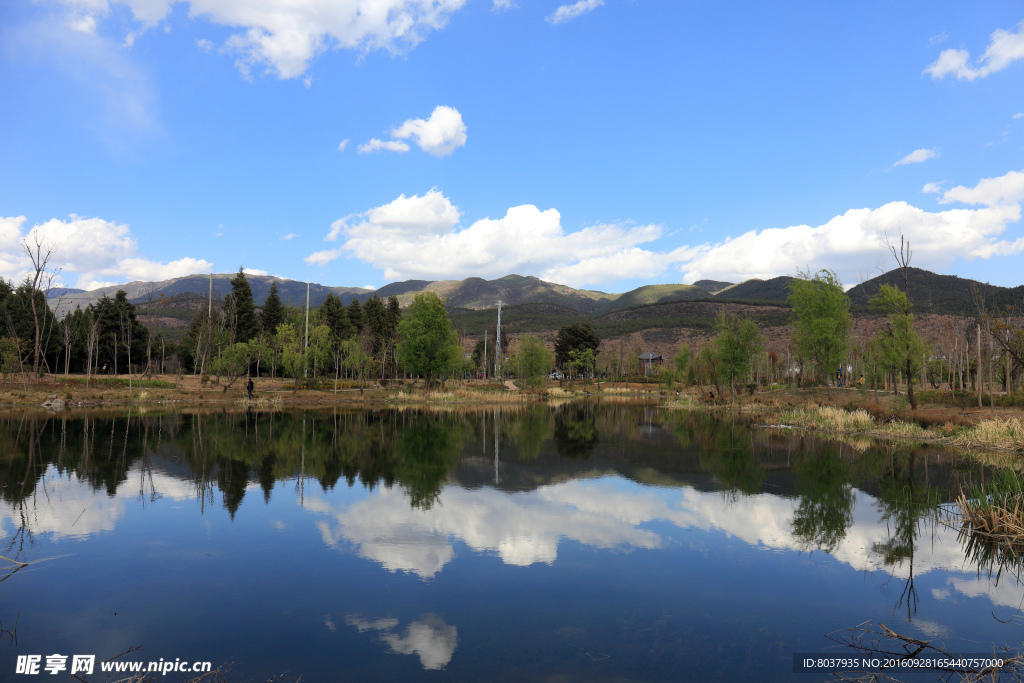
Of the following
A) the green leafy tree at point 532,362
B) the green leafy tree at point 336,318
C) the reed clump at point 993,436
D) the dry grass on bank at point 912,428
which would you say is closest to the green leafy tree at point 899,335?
the dry grass on bank at point 912,428

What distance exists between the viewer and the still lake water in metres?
5.22

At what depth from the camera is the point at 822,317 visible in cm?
3616

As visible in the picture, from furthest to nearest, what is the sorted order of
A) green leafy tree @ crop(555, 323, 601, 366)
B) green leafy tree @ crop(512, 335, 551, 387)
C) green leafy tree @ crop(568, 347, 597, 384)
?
green leafy tree @ crop(555, 323, 601, 366) → green leafy tree @ crop(568, 347, 597, 384) → green leafy tree @ crop(512, 335, 551, 387)

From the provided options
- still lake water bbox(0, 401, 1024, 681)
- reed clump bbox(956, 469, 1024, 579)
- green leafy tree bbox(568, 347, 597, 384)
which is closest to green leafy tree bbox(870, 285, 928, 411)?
still lake water bbox(0, 401, 1024, 681)

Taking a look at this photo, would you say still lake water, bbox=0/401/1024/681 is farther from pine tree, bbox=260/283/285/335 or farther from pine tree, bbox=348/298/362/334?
pine tree, bbox=348/298/362/334

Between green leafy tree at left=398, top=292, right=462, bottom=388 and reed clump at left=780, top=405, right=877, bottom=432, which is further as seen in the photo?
green leafy tree at left=398, top=292, right=462, bottom=388

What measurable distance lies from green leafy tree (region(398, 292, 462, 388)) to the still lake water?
94.6ft

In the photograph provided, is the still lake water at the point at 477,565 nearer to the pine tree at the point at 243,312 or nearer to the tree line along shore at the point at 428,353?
the tree line along shore at the point at 428,353

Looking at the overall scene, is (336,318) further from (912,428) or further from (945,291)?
(945,291)

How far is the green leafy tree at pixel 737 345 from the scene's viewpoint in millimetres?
45312

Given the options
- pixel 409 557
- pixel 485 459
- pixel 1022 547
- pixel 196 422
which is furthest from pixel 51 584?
pixel 196 422

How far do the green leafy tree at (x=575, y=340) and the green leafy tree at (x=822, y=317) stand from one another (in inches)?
1833

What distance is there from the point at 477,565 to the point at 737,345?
42719 millimetres

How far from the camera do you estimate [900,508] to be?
36.3 ft
